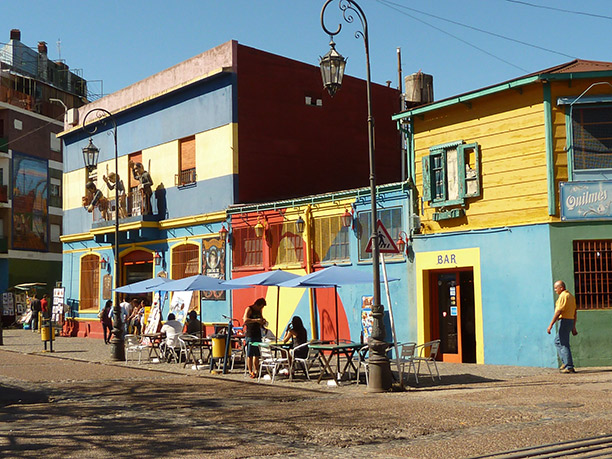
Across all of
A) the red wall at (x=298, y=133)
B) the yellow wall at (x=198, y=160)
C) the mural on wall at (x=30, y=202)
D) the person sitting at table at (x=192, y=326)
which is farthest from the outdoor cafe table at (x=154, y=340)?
the mural on wall at (x=30, y=202)

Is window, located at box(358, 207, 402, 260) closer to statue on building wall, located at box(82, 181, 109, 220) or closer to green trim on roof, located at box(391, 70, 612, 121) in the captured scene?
green trim on roof, located at box(391, 70, 612, 121)

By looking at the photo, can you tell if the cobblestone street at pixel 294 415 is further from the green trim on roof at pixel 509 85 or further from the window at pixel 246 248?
the window at pixel 246 248

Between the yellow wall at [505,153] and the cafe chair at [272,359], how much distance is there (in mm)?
5342

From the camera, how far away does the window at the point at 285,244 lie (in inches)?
848

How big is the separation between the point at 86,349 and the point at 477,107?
570 inches

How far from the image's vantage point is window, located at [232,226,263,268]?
75.0 ft

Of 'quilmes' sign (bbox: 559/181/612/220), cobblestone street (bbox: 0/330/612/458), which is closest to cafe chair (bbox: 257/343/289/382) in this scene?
cobblestone street (bbox: 0/330/612/458)

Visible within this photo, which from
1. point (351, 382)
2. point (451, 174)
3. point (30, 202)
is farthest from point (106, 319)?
point (30, 202)

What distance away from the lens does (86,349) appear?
23844 millimetres

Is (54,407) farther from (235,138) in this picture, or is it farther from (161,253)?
(161,253)

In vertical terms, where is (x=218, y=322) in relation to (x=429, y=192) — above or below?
below

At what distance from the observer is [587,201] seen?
51.8 feet

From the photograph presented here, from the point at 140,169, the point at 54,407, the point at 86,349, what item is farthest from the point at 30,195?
the point at 54,407

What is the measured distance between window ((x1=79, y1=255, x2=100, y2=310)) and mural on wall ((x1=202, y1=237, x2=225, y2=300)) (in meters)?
7.96
